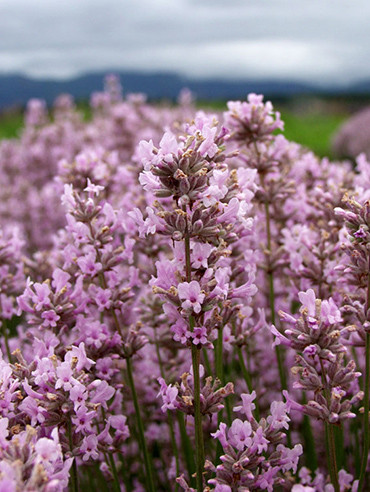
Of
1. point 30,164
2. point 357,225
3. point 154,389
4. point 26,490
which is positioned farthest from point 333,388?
point 30,164

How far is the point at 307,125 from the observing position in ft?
66.6

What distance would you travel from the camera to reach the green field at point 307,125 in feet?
51.5

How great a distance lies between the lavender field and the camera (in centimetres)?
186

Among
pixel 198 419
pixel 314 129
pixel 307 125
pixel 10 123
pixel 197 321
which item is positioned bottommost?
pixel 198 419

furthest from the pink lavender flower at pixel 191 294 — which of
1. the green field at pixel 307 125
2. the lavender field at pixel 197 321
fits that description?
the green field at pixel 307 125

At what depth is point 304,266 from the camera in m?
2.60

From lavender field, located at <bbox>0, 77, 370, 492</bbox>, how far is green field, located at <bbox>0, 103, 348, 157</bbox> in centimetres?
1135

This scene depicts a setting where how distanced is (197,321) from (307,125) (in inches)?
755

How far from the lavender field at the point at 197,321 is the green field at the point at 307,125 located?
1135cm

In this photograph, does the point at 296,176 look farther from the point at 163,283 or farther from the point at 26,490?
the point at 26,490

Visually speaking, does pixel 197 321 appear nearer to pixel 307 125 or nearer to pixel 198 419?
pixel 198 419

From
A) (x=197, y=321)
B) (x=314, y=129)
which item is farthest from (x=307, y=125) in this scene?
(x=197, y=321)

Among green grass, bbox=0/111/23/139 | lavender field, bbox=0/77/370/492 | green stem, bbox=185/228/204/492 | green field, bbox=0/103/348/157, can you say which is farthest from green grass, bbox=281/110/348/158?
green stem, bbox=185/228/204/492

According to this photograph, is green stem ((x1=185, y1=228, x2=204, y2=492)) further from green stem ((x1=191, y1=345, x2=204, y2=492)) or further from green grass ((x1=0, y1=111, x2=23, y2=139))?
green grass ((x1=0, y1=111, x2=23, y2=139))
